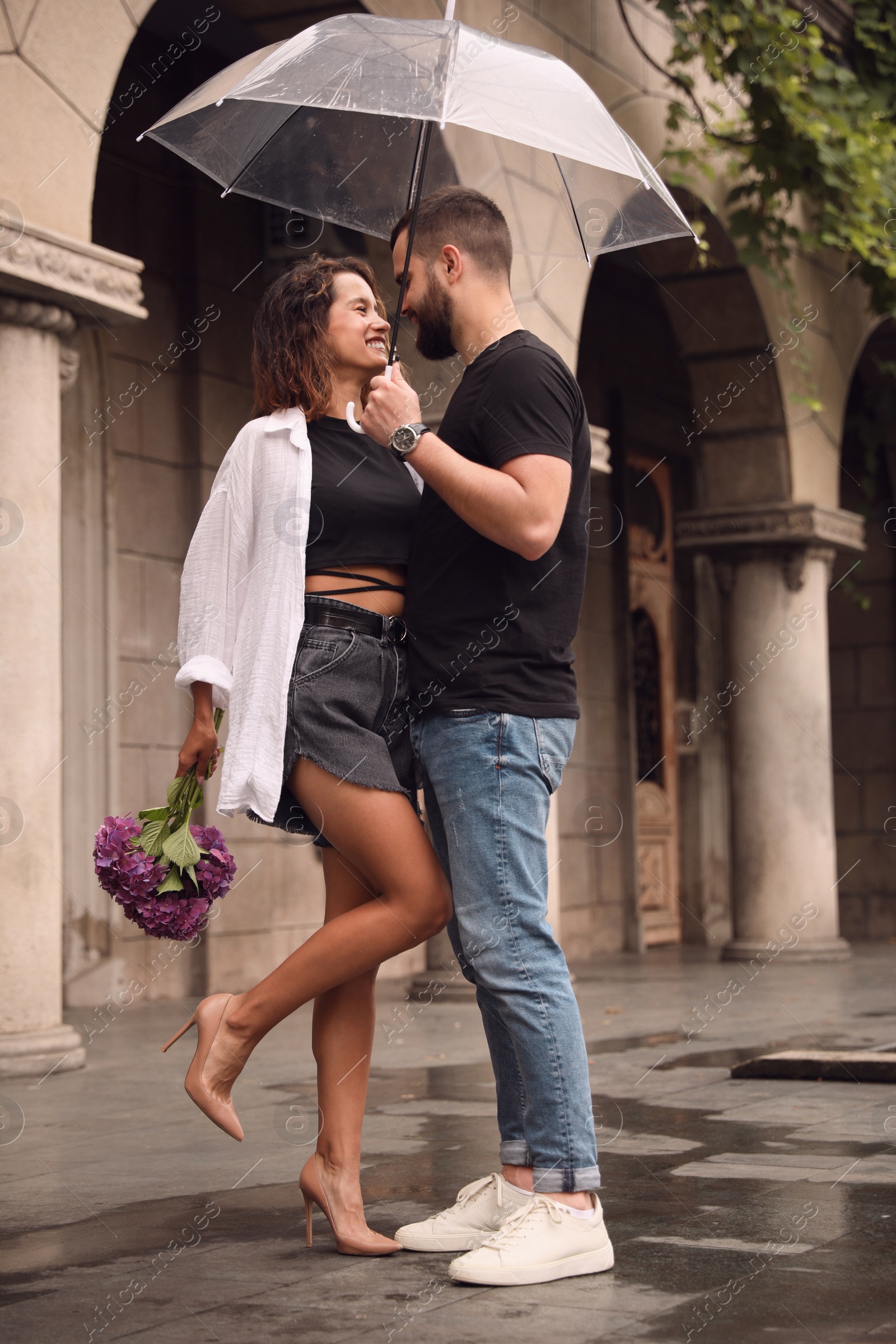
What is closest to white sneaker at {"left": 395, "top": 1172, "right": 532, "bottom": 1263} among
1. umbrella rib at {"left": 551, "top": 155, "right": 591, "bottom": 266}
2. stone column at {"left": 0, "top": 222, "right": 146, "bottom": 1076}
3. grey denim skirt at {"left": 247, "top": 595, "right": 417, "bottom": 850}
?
grey denim skirt at {"left": 247, "top": 595, "right": 417, "bottom": 850}

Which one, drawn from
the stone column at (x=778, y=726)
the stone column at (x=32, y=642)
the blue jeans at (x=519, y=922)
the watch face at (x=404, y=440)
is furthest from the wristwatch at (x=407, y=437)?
the stone column at (x=778, y=726)

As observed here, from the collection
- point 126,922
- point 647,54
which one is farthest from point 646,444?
point 126,922

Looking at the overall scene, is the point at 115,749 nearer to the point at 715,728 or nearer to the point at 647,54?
the point at 647,54

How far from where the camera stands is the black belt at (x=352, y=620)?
10.4 feet

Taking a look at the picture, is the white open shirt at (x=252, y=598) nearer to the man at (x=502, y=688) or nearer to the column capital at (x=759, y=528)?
the man at (x=502, y=688)

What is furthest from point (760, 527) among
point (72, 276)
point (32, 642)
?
point (32, 642)

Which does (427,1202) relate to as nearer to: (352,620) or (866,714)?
(352,620)

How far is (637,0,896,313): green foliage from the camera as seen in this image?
8.93m

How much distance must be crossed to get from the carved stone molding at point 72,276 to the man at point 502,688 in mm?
2592

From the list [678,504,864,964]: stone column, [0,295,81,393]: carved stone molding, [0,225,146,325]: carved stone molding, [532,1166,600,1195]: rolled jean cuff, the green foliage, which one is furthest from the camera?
[678,504,864,964]: stone column

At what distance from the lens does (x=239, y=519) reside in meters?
3.25

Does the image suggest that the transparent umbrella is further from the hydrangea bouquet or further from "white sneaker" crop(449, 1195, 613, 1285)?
"white sneaker" crop(449, 1195, 613, 1285)

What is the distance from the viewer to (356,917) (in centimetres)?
305

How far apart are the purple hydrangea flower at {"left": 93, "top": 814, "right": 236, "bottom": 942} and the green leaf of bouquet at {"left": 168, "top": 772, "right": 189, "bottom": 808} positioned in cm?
10
